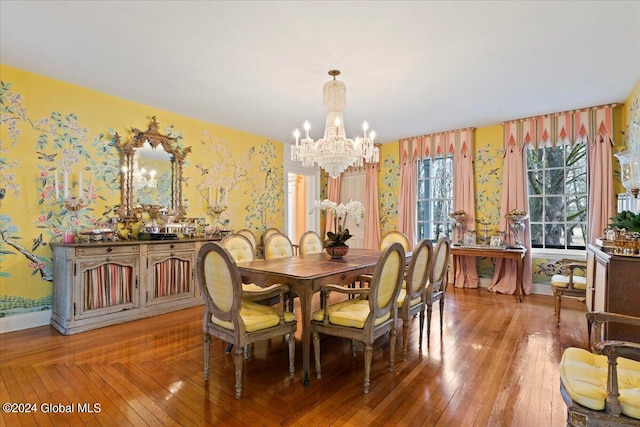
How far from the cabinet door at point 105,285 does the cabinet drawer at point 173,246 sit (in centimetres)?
23

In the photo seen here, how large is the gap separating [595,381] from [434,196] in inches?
189

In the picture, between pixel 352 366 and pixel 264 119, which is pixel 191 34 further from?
pixel 352 366

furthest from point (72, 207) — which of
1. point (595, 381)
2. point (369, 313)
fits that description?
point (595, 381)

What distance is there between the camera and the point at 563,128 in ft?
15.8

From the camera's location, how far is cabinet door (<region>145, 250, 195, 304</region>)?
156 inches

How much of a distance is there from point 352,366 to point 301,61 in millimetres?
2789

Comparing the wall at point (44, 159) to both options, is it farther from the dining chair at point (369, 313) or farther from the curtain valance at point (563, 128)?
the curtain valance at point (563, 128)

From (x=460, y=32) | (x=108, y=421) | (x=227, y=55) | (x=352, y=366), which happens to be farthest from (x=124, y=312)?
(x=460, y=32)

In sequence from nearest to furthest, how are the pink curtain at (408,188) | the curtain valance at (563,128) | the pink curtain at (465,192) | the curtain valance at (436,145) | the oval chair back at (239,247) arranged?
the oval chair back at (239,247), the curtain valance at (563,128), the pink curtain at (465,192), the curtain valance at (436,145), the pink curtain at (408,188)

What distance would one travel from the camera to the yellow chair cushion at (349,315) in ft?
7.61

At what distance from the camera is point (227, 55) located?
3059mm

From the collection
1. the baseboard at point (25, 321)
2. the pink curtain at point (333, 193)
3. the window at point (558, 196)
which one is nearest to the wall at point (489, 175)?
the window at point (558, 196)

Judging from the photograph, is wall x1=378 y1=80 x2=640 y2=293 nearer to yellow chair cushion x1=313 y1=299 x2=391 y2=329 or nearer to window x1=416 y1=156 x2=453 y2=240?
window x1=416 y1=156 x2=453 y2=240

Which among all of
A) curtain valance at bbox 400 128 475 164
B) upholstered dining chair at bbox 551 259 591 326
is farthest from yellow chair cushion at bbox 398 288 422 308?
Result: curtain valance at bbox 400 128 475 164
